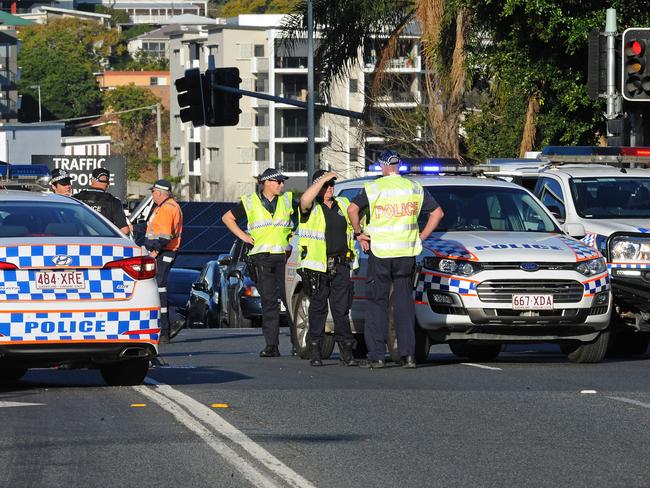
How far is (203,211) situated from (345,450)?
2893 centimetres

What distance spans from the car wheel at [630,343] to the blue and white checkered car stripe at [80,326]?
20.6 ft

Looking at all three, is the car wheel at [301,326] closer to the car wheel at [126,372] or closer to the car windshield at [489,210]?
the car windshield at [489,210]

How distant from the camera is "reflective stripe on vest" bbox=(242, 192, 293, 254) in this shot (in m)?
16.2

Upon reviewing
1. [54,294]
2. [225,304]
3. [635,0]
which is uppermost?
[635,0]

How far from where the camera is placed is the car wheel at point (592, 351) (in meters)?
15.0

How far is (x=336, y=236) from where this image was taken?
14719 mm

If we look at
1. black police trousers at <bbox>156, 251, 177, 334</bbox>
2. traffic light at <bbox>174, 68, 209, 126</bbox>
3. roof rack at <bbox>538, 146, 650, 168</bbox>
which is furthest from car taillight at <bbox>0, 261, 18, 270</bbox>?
traffic light at <bbox>174, 68, 209, 126</bbox>

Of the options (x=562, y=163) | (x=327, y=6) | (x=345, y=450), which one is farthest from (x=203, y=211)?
(x=345, y=450)

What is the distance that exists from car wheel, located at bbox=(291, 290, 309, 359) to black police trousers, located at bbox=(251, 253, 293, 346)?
Result: 103mm

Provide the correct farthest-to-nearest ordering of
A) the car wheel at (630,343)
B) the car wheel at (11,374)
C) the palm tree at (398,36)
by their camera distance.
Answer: the palm tree at (398,36), the car wheel at (630,343), the car wheel at (11,374)

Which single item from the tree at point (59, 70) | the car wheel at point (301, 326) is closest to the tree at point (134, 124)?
the tree at point (59, 70)

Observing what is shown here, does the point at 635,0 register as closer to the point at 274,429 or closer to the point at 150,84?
the point at 274,429

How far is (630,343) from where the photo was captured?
1686 centimetres

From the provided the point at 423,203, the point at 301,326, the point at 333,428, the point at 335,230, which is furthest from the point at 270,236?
the point at 333,428
